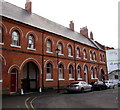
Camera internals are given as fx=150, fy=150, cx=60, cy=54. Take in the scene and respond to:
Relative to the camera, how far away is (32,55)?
1959 centimetres

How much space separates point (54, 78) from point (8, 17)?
1060cm

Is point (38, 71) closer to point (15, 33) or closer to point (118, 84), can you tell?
point (15, 33)

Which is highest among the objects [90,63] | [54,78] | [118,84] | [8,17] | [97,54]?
[8,17]

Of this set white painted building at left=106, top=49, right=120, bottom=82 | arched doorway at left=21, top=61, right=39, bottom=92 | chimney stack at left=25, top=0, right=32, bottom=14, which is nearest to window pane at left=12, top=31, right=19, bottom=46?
arched doorway at left=21, top=61, right=39, bottom=92

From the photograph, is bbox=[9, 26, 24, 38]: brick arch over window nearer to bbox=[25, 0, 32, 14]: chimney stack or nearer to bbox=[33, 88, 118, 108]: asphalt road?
bbox=[25, 0, 32, 14]: chimney stack

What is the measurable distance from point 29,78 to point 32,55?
3.23 metres

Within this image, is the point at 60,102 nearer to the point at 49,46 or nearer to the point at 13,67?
the point at 13,67

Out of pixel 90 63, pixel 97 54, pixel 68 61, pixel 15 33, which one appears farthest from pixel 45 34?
pixel 97 54

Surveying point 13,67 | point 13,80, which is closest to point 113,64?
point 13,80

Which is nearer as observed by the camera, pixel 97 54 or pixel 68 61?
pixel 68 61

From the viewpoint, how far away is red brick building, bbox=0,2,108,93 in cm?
1692

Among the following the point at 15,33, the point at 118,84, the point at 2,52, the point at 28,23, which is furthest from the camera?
the point at 118,84

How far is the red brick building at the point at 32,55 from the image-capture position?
55.5 feet

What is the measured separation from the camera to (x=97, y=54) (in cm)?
3512
